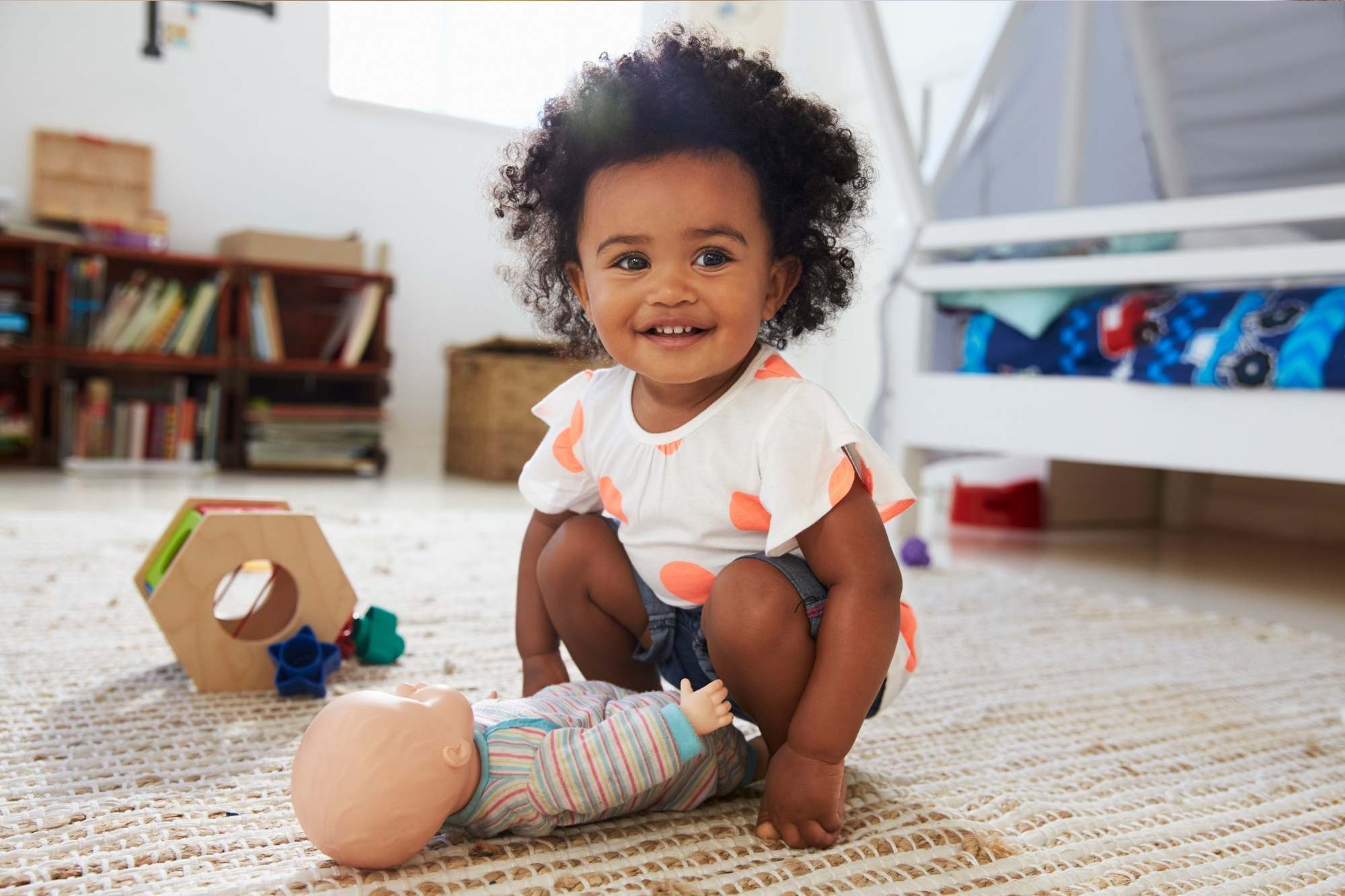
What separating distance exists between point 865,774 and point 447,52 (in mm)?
2940

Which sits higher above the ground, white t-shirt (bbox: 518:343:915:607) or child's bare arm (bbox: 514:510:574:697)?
white t-shirt (bbox: 518:343:915:607)

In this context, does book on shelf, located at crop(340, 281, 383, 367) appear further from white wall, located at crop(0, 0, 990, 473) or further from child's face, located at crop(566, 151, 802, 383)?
child's face, located at crop(566, 151, 802, 383)

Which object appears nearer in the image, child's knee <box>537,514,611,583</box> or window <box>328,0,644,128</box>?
child's knee <box>537,514,611,583</box>

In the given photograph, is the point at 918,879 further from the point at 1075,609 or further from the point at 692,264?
the point at 1075,609

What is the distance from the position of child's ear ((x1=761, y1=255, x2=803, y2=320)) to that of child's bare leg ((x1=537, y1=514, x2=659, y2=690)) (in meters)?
0.20

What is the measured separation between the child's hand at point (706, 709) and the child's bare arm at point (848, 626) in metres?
0.05

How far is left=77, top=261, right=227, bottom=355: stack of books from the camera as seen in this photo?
281 cm

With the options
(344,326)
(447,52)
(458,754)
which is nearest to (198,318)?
(344,326)

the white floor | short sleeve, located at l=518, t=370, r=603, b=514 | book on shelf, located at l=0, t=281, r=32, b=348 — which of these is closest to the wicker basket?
the white floor

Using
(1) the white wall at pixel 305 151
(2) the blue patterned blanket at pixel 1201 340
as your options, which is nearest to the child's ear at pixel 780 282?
(2) the blue patterned blanket at pixel 1201 340

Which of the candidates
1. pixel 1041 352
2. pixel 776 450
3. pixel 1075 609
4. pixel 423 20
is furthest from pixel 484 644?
pixel 423 20

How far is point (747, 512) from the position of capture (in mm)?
688

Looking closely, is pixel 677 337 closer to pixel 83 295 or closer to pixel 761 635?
pixel 761 635

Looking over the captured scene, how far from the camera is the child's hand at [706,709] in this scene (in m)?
0.61
